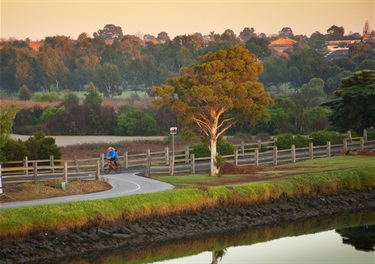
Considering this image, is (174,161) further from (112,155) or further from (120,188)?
(120,188)

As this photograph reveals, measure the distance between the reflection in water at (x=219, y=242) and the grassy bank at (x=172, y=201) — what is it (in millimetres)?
1758

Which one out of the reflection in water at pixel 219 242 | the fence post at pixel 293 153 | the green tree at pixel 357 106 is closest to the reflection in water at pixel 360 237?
the reflection in water at pixel 219 242

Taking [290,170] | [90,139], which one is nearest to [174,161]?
[290,170]

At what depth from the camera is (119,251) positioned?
38.9 m

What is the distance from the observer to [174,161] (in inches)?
2196

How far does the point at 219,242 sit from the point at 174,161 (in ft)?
45.6

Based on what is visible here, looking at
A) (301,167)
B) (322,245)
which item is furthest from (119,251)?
(301,167)

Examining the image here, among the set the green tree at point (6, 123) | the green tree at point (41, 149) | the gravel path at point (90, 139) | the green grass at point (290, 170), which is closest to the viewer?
the green tree at point (6, 123)

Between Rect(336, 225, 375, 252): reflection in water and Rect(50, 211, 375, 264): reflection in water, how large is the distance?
0.87 m

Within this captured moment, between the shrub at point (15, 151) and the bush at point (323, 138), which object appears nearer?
the shrub at point (15, 151)

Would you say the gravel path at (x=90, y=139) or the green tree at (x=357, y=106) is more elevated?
the green tree at (x=357, y=106)

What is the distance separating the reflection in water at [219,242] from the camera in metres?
38.0

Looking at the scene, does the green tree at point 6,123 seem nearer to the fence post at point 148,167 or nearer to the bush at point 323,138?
the fence post at point 148,167

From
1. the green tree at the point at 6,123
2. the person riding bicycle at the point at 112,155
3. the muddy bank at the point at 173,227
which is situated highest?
the green tree at the point at 6,123
